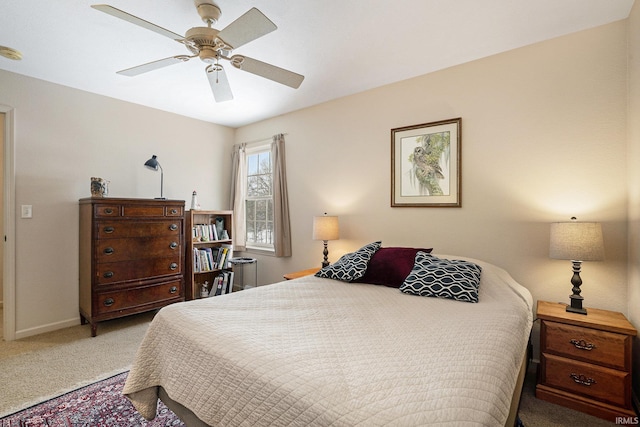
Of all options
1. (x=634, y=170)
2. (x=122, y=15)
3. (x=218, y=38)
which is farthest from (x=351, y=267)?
(x=122, y=15)

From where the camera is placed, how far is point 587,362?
6.01 feet

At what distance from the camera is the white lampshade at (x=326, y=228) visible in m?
3.18

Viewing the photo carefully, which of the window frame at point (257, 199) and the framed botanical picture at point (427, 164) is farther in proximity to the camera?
the window frame at point (257, 199)

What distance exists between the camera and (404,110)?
298cm

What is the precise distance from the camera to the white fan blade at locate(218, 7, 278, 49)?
1.52 m

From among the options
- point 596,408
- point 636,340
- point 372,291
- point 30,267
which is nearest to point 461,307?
point 372,291

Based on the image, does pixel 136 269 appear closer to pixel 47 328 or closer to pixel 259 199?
pixel 47 328

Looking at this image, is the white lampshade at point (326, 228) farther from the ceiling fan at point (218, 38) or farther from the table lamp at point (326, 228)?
the ceiling fan at point (218, 38)

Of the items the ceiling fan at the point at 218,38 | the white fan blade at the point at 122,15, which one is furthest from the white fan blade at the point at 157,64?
the white fan blade at the point at 122,15

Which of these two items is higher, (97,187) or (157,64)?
(157,64)

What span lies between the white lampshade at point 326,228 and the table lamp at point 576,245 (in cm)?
183

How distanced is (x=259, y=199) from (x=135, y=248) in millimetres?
1753

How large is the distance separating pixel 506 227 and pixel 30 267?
4421 mm

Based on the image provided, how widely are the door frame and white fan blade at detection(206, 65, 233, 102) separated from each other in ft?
7.05
